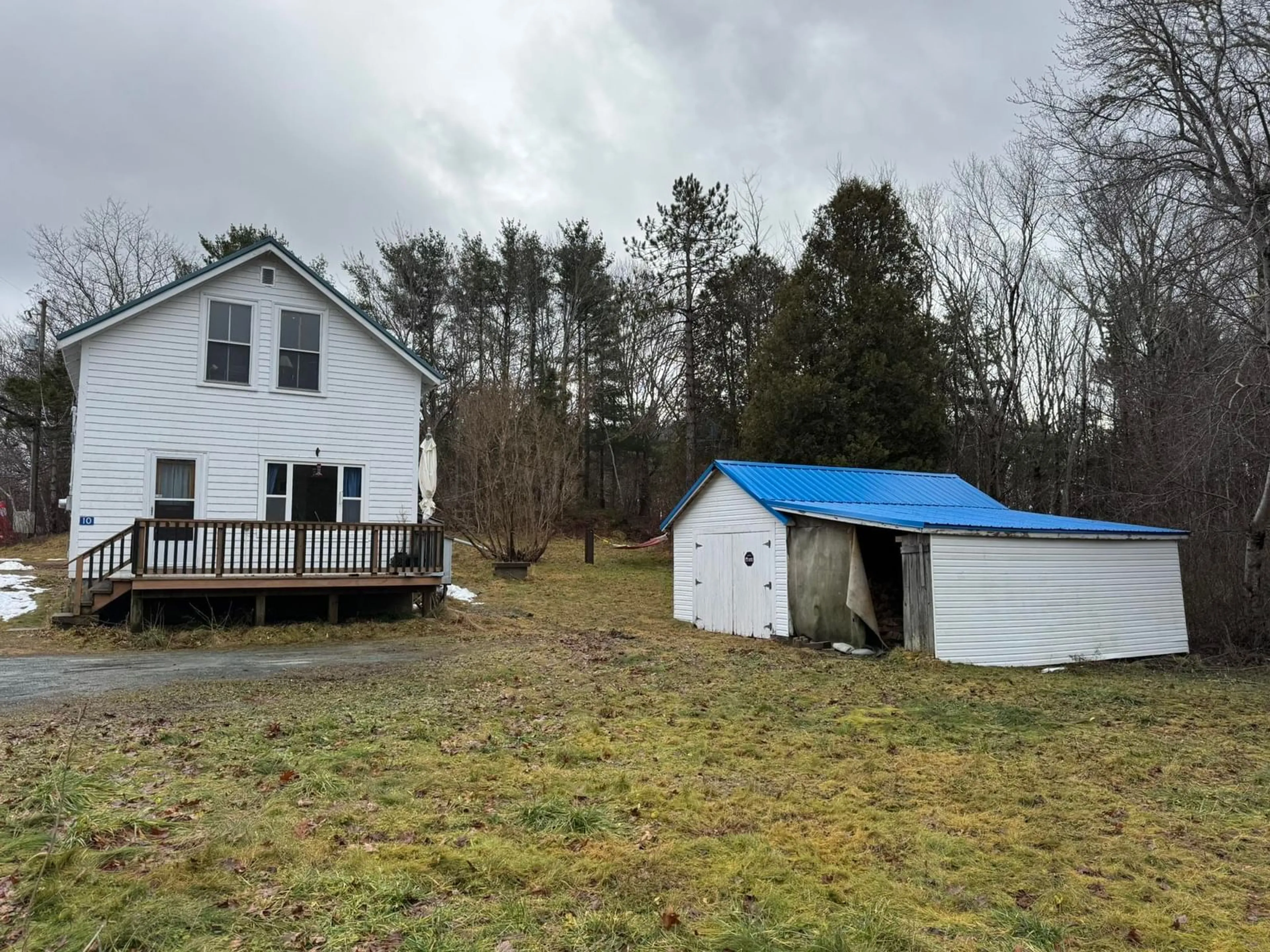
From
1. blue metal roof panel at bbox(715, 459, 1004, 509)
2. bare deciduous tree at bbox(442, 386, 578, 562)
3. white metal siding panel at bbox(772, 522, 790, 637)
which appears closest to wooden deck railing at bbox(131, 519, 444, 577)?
white metal siding panel at bbox(772, 522, 790, 637)

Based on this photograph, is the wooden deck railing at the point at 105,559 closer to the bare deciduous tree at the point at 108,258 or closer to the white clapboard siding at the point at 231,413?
the white clapboard siding at the point at 231,413

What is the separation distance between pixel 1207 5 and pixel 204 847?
16706mm

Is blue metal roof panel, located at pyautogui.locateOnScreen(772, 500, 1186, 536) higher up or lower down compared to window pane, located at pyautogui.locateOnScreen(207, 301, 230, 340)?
lower down

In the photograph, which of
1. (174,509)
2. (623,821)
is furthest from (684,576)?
(623,821)

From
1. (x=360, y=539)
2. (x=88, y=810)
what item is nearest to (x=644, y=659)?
(x=360, y=539)

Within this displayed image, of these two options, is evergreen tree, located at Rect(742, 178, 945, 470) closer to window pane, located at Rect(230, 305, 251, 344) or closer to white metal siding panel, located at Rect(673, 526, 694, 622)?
white metal siding panel, located at Rect(673, 526, 694, 622)

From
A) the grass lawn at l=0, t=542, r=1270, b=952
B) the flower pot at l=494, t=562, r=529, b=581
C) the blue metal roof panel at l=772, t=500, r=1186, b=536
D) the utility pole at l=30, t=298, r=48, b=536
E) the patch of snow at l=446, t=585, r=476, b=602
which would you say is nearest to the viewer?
the grass lawn at l=0, t=542, r=1270, b=952

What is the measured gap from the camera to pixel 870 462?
2398 cm

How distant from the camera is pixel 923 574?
1246cm

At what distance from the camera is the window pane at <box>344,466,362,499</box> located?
15.4 meters

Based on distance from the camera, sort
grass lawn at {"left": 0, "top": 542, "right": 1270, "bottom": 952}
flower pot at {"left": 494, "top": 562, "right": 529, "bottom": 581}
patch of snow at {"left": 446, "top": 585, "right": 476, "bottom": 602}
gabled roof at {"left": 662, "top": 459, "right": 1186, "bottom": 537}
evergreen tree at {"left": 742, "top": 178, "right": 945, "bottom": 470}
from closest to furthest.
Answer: grass lawn at {"left": 0, "top": 542, "right": 1270, "bottom": 952} → gabled roof at {"left": 662, "top": 459, "right": 1186, "bottom": 537} → patch of snow at {"left": 446, "top": 585, "right": 476, "bottom": 602} → flower pot at {"left": 494, "top": 562, "right": 529, "bottom": 581} → evergreen tree at {"left": 742, "top": 178, "right": 945, "bottom": 470}

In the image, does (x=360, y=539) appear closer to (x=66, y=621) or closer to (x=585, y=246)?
(x=66, y=621)

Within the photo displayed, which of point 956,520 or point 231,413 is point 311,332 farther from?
point 956,520

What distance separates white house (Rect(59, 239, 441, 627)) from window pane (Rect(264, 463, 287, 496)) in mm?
24
